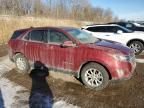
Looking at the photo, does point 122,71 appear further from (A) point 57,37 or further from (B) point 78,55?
(A) point 57,37

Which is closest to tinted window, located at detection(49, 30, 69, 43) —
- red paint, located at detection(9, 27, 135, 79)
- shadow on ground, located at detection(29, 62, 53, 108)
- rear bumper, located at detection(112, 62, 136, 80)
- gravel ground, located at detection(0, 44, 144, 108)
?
red paint, located at detection(9, 27, 135, 79)

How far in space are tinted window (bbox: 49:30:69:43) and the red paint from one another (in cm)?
11

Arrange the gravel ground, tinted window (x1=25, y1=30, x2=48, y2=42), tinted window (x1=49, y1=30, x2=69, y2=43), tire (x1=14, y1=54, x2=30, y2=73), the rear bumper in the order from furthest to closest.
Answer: tire (x1=14, y1=54, x2=30, y2=73)
tinted window (x1=25, y1=30, x2=48, y2=42)
tinted window (x1=49, y1=30, x2=69, y2=43)
the rear bumper
the gravel ground

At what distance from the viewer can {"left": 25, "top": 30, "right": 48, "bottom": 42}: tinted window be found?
751 cm

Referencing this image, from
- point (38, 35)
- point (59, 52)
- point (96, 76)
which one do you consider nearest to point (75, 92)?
point (96, 76)

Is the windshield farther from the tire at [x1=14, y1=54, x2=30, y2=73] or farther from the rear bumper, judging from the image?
the tire at [x1=14, y1=54, x2=30, y2=73]

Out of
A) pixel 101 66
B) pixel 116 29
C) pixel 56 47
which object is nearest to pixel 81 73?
pixel 101 66

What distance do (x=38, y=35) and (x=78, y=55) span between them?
6.01 feet

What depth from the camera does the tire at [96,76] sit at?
6.31 meters

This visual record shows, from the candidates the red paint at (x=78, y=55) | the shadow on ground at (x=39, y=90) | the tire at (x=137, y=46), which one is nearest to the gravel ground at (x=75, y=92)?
the shadow on ground at (x=39, y=90)

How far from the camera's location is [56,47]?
7.07 metres

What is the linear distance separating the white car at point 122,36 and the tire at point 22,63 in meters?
5.29

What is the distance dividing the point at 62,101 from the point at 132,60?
2415 millimetres

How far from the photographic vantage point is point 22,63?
8375mm
